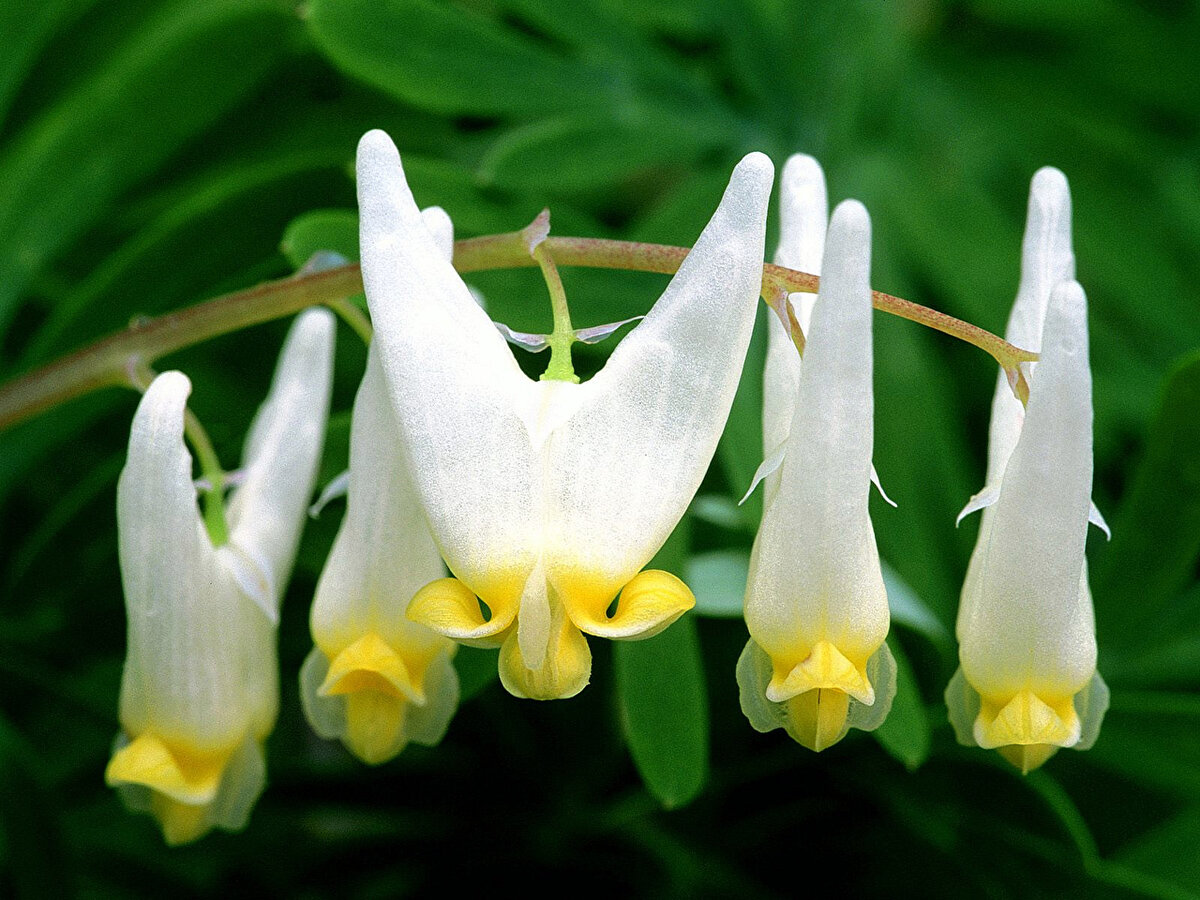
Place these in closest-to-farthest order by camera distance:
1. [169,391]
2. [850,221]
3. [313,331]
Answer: [850,221]
[169,391]
[313,331]

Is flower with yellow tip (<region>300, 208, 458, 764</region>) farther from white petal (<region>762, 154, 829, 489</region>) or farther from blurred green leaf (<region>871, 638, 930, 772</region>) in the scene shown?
blurred green leaf (<region>871, 638, 930, 772</region>)

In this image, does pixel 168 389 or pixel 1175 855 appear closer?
pixel 168 389

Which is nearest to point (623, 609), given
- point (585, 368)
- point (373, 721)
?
point (373, 721)

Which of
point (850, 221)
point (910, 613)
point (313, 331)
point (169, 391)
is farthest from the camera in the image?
point (313, 331)

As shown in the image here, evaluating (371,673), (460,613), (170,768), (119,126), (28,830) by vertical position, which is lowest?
(28,830)

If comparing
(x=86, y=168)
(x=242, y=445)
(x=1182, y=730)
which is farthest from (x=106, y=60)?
(x=1182, y=730)

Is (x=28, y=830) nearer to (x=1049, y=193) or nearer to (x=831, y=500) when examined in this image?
(x=831, y=500)

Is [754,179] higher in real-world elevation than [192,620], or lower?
higher
